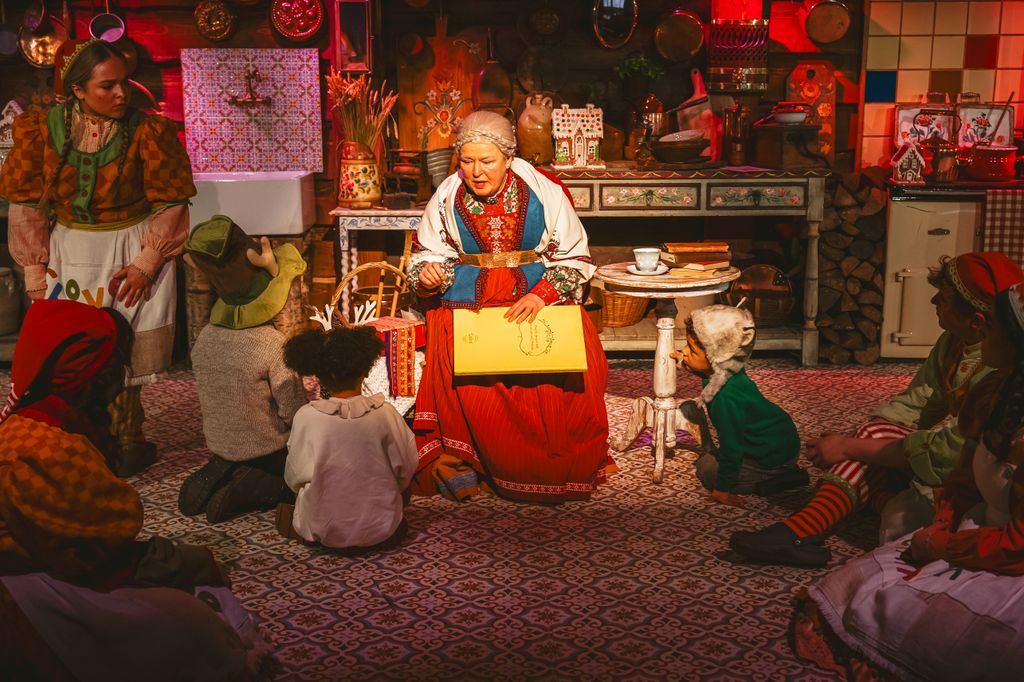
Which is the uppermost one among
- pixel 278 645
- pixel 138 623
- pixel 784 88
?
pixel 784 88

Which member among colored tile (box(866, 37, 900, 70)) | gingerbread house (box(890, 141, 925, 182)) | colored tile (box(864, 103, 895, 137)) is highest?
colored tile (box(866, 37, 900, 70))

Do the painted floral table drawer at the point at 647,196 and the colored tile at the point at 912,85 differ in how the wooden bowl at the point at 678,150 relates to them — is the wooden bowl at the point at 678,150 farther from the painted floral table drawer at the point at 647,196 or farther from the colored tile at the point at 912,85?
the colored tile at the point at 912,85

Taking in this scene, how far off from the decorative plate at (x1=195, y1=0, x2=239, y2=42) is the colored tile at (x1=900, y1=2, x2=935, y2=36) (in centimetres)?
389

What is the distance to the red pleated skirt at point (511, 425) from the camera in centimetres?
426

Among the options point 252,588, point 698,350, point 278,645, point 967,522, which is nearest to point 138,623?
point 278,645

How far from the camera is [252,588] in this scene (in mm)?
3541

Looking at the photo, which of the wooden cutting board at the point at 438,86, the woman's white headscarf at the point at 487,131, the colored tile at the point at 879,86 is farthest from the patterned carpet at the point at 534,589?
the colored tile at the point at 879,86

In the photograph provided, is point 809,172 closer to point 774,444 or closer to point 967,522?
point 774,444

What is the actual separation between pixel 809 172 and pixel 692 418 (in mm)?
2149

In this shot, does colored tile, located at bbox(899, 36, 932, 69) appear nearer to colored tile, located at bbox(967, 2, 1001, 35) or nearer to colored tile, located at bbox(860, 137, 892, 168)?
colored tile, located at bbox(967, 2, 1001, 35)

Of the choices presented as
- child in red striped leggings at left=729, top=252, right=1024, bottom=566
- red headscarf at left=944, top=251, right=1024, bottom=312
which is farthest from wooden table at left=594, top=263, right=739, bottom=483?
red headscarf at left=944, top=251, right=1024, bottom=312

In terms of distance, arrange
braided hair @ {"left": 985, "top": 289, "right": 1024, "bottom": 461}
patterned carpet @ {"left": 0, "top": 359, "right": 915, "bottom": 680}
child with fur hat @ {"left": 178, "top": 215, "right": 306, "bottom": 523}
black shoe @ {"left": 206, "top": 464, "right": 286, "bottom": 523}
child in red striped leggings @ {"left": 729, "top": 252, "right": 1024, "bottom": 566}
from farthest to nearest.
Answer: black shoe @ {"left": 206, "top": 464, "right": 286, "bottom": 523}
child with fur hat @ {"left": 178, "top": 215, "right": 306, "bottom": 523}
child in red striped leggings @ {"left": 729, "top": 252, "right": 1024, "bottom": 566}
patterned carpet @ {"left": 0, "top": 359, "right": 915, "bottom": 680}
braided hair @ {"left": 985, "top": 289, "right": 1024, "bottom": 461}

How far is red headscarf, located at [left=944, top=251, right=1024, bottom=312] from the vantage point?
10.3 ft

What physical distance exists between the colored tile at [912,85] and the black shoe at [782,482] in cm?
319
